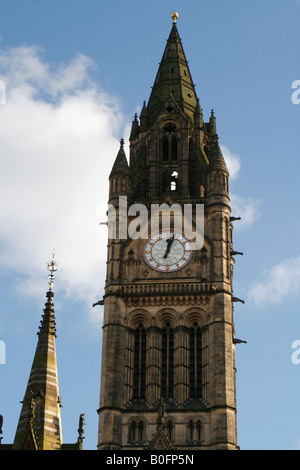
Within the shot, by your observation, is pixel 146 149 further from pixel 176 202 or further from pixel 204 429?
pixel 204 429

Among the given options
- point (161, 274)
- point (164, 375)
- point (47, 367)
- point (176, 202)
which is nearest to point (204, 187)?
point (176, 202)

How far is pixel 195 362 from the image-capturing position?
213 ft

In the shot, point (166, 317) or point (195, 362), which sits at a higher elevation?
point (166, 317)

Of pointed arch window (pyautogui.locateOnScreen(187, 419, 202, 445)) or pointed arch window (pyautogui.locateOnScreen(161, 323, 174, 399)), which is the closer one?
pointed arch window (pyautogui.locateOnScreen(187, 419, 202, 445))

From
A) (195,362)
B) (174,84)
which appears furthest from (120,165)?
(195,362)

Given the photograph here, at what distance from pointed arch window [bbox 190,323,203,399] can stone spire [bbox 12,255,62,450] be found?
1669 cm

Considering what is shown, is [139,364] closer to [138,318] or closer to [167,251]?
[138,318]

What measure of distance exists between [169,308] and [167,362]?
10.8ft

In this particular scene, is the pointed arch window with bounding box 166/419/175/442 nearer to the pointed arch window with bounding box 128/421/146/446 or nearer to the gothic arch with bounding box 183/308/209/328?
the pointed arch window with bounding box 128/421/146/446

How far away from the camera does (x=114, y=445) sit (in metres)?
61.8

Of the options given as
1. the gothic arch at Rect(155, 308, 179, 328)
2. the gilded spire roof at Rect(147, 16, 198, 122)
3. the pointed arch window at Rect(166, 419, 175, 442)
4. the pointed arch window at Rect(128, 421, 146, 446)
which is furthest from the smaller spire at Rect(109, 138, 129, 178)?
the pointed arch window at Rect(166, 419, 175, 442)

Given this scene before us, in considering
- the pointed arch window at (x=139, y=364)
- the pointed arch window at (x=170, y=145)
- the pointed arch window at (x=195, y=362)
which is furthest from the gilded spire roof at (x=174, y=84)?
the pointed arch window at (x=195, y=362)

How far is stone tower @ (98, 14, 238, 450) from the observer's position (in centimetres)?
6259
